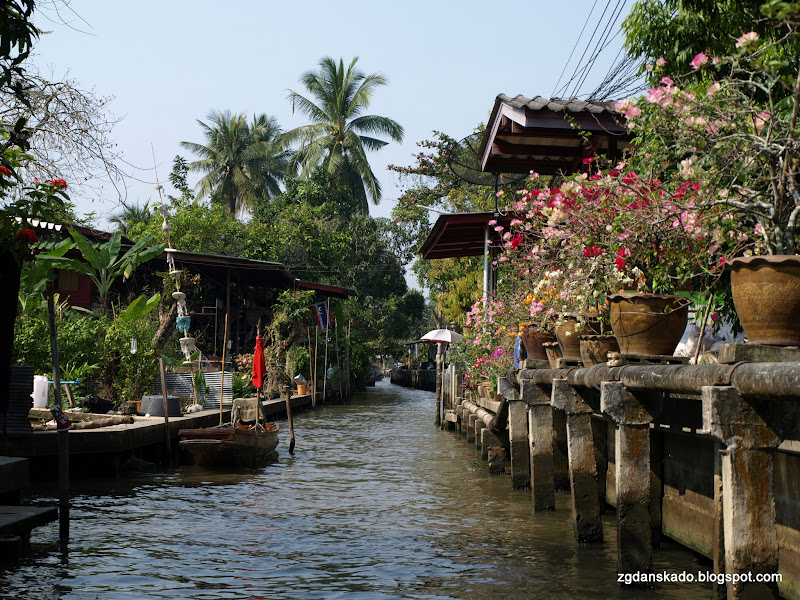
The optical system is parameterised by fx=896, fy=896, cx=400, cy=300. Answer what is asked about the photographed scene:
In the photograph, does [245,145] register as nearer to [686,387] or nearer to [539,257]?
[539,257]

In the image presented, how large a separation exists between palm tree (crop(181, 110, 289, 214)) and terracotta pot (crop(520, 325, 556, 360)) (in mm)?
37434

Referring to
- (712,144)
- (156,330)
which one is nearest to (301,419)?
(156,330)

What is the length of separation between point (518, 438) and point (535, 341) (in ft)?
4.58

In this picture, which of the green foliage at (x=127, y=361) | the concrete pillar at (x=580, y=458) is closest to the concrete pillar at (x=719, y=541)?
the concrete pillar at (x=580, y=458)

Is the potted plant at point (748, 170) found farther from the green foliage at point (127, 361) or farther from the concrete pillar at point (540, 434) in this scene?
the green foliage at point (127, 361)

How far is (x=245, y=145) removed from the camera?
5003cm

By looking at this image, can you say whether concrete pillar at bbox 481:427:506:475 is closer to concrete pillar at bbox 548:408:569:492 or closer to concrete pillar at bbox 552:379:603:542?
concrete pillar at bbox 548:408:569:492

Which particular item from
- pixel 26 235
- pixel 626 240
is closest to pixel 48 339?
pixel 26 235

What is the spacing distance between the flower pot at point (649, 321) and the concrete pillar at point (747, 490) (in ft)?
7.61

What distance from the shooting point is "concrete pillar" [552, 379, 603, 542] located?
29.5 feet

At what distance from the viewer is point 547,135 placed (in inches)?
571

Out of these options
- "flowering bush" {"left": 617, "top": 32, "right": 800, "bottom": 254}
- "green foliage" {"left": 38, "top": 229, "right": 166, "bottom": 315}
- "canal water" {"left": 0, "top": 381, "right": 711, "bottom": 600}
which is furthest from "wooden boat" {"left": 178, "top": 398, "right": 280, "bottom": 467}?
"flowering bush" {"left": 617, "top": 32, "right": 800, "bottom": 254}

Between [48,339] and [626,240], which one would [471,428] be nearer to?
[48,339]

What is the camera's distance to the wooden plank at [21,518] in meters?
8.08
